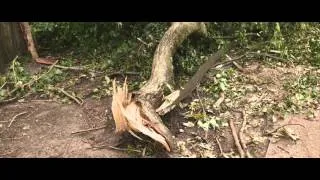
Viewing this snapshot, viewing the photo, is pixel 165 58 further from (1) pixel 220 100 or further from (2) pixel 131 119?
(2) pixel 131 119

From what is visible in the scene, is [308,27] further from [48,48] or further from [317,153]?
[48,48]

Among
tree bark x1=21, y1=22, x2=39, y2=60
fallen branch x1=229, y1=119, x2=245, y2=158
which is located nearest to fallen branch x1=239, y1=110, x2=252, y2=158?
fallen branch x1=229, y1=119, x2=245, y2=158

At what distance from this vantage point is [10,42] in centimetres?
677

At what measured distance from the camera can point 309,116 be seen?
16.3ft

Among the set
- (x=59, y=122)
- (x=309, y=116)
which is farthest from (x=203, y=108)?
(x=59, y=122)

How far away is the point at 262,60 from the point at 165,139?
2.32m

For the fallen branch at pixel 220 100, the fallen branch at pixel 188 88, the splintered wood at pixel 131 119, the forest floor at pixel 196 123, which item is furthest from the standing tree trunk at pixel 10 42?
the fallen branch at pixel 220 100

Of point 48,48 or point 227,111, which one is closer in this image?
point 227,111

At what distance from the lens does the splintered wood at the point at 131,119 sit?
447cm

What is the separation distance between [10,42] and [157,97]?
9.28 ft

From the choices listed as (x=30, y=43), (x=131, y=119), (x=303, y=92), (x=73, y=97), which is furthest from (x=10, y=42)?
(x=303, y=92)

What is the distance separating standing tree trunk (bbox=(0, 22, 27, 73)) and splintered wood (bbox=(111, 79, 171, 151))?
8.29ft

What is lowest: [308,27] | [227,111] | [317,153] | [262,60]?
[317,153]

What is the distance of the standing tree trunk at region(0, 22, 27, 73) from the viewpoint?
6.62 meters
